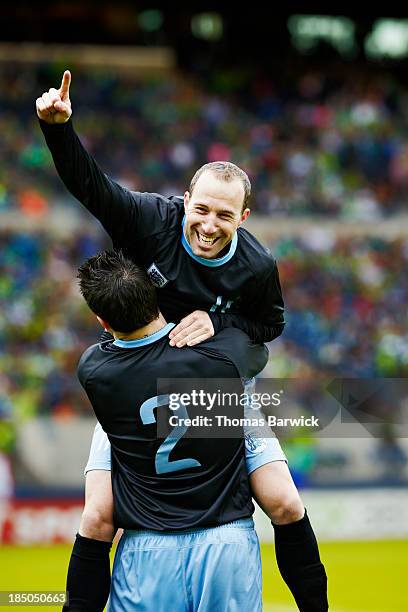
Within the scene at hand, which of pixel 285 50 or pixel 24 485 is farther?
pixel 285 50

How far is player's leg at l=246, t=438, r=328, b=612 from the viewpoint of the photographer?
399 cm

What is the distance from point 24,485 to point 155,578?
8389mm

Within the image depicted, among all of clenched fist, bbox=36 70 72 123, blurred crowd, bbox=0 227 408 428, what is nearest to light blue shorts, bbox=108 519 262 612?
clenched fist, bbox=36 70 72 123

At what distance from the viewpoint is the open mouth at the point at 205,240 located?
3.95m

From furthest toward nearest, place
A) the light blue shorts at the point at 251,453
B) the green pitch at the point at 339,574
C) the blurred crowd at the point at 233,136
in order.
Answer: the blurred crowd at the point at 233,136
the green pitch at the point at 339,574
the light blue shorts at the point at 251,453

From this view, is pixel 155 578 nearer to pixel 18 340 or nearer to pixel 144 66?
pixel 18 340

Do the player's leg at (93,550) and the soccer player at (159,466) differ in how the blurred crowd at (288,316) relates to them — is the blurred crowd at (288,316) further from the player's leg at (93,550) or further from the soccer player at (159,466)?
the soccer player at (159,466)

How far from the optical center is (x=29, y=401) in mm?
12875

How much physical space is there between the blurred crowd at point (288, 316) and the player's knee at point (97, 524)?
872 cm

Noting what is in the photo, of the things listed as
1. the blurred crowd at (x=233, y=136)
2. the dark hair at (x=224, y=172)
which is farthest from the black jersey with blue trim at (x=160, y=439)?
the blurred crowd at (x=233, y=136)

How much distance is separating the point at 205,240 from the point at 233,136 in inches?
559

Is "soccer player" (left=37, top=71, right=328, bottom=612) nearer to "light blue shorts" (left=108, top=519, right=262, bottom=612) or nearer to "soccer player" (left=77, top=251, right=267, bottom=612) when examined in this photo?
"soccer player" (left=77, top=251, right=267, bottom=612)

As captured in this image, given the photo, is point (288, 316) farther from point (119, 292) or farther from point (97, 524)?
point (119, 292)

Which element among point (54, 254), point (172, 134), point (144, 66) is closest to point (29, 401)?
point (54, 254)
